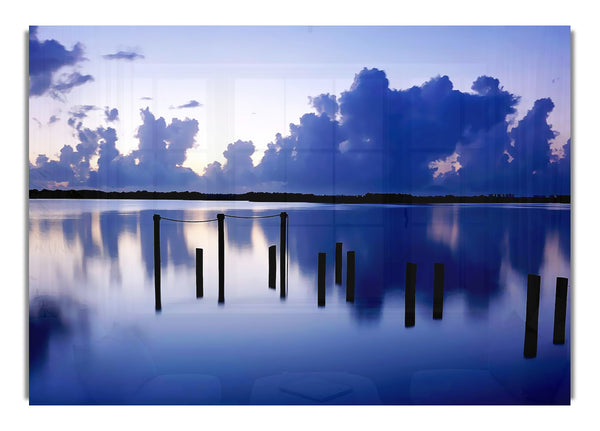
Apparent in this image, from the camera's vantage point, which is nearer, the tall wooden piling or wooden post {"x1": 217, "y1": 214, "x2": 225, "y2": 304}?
the tall wooden piling

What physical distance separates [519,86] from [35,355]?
5.61m

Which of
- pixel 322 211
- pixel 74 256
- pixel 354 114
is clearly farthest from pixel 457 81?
pixel 74 256

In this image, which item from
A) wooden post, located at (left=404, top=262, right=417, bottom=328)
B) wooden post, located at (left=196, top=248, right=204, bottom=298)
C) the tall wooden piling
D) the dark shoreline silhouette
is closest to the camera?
the dark shoreline silhouette

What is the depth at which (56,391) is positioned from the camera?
4.85 m

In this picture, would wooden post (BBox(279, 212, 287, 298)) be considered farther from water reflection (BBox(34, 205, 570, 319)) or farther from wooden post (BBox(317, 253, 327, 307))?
wooden post (BBox(317, 253, 327, 307))

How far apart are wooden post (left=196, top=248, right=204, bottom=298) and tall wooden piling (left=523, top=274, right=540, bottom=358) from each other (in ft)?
12.1

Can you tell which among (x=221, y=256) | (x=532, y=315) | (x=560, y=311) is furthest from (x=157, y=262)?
(x=560, y=311)

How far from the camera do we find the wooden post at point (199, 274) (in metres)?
5.88

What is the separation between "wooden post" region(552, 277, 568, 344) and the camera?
16.6 feet

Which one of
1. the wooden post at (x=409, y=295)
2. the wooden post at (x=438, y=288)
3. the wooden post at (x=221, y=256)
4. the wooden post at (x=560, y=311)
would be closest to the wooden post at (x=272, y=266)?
the wooden post at (x=221, y=256)

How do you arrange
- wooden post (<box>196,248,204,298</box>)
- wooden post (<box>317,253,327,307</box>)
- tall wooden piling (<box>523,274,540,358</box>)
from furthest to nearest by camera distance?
wooden post (<box>196,248,204,298</box>) → wooden post (<box>317,253,327,307</box>) → tall wooden piling (<box>523,274,540,358</box>)

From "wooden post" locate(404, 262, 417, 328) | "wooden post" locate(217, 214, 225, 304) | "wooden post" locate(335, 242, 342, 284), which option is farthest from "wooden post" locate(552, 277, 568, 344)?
"wooden post" locate(217, 214, 225, 304)

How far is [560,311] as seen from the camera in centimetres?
515

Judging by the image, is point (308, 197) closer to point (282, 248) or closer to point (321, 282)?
point (321, 282)
